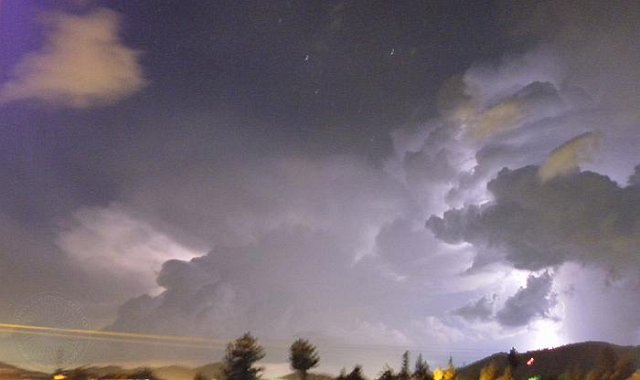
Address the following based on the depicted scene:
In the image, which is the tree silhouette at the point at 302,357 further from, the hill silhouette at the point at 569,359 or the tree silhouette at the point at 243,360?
the hill silhouette at the point at 569,359

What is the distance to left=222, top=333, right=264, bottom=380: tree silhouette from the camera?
4475 cm

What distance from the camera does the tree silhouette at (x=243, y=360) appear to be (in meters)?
44.8

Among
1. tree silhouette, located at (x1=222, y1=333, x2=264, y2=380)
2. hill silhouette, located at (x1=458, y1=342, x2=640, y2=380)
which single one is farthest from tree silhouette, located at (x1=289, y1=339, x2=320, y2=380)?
hill silhouette, located at (x1=458, y1=342, x2=640, y2=380)

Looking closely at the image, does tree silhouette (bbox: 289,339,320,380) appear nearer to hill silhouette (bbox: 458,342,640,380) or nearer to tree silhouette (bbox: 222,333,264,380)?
tree silhouette (bbox: 222,333,264,380)

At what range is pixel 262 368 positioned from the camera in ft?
150

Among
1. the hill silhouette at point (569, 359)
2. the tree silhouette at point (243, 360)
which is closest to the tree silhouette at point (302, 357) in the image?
the tree silhouette at point (243, 360)

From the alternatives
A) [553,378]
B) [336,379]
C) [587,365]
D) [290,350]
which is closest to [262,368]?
[290,350]

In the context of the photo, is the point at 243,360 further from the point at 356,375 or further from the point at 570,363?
the point at 570,363

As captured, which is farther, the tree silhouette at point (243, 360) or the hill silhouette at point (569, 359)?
the hill silhouette at point (569, 359)

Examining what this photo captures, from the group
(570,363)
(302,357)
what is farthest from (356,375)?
(570,363)

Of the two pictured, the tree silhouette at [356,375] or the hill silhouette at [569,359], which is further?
the hill silhouette at [569,359]

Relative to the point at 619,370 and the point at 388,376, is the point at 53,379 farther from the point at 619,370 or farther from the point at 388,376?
the point at 619,370

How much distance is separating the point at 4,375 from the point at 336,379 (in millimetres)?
20646

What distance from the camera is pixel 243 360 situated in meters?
45.1
